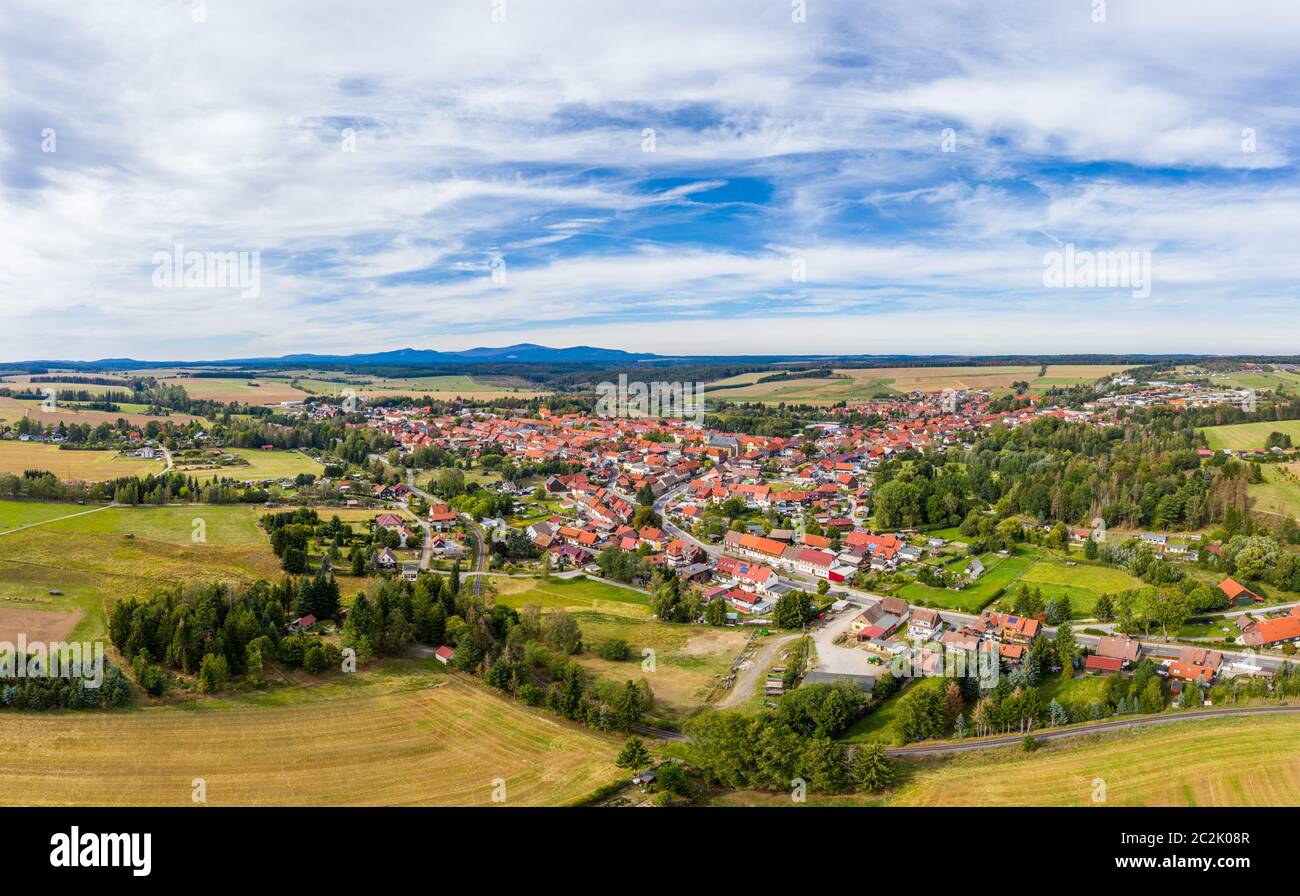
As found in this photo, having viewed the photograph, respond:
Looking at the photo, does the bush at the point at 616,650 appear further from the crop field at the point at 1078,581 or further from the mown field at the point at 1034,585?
the crop field at the point at 1078,581

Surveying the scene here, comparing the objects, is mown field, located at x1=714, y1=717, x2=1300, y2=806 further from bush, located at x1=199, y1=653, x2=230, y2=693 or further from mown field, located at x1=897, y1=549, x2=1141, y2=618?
bush, located at x1=199, y1=653, x2=230, y2=693

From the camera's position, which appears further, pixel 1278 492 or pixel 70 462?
pixel 70 462

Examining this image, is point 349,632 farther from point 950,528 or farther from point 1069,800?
point 950,528

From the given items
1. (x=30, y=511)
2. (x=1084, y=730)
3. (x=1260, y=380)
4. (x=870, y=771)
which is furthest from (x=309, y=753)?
(x=1260, y=380)

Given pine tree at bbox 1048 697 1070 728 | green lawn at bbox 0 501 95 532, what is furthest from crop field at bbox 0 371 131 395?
pine tree at bbox 1048 697 1070 728

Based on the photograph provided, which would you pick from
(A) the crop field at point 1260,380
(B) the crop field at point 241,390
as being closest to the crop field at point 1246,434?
(A) the crop field at point 1260,380

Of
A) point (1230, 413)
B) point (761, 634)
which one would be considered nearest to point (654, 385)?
point (1230, 413)

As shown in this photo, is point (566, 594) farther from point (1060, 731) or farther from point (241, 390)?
point (241, 390)
